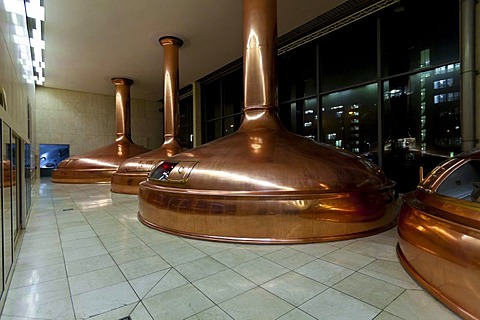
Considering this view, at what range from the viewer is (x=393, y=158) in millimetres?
5734

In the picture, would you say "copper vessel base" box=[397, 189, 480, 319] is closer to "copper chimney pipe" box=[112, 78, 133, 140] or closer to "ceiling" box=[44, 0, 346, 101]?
"ceiling" box=[44, 0, 346, 101]

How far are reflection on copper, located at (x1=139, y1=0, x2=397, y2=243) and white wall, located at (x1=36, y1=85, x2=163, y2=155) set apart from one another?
11.0 meters

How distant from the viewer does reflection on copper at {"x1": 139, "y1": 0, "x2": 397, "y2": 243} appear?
295cm

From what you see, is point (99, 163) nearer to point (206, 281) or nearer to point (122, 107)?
point (122, 107)

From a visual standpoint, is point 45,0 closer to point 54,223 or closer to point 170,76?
point 170,76

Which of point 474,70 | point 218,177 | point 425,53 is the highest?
point 425,53

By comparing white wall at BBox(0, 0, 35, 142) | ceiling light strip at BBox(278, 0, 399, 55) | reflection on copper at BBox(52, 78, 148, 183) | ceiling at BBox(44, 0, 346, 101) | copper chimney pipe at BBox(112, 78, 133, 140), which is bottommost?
reflection on copper at BBox(52, 78, 148, 183)

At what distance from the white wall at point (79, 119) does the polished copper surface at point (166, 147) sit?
6.27 m

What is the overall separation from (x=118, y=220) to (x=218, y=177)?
2112mm

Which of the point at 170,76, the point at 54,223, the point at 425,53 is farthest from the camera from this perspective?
the point at 170,76

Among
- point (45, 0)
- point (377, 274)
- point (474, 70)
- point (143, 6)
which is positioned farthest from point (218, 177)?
point (45, 0)

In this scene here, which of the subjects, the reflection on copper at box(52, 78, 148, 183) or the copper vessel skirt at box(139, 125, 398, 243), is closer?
the copper vessel skirt at box(139, 125, 398, 243)

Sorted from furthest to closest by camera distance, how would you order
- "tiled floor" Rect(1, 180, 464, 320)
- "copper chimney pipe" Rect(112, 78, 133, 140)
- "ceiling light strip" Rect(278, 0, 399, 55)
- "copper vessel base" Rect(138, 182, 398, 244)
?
"copper chimney pipe" Rect(112, 78, 133, 140)
"ceiling light strip" Rect(278, 0, 399, 55)
"copper vessel base" Rect(138, 182, 398, 244)
"tiled floor" Rect(1, 180, 464, 320)

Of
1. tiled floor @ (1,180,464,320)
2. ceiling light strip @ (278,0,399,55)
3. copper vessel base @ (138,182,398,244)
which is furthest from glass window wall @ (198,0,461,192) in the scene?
tiled floor @ (1,180,464,320)
